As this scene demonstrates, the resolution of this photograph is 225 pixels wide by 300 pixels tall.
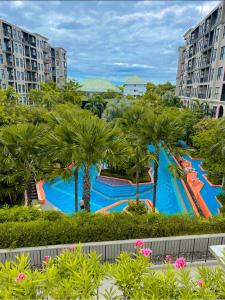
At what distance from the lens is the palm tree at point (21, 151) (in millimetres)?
11148

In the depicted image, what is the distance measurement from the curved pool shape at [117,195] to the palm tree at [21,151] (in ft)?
18.6

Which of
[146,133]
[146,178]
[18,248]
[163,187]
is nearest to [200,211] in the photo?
[163,187]

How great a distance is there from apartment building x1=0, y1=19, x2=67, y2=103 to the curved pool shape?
30.7 m

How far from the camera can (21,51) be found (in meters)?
46.8

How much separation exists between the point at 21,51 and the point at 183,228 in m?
Answer: 50.8

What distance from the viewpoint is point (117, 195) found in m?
20.3

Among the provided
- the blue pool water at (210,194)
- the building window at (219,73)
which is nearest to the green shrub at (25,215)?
the blue pool water at (210,194)

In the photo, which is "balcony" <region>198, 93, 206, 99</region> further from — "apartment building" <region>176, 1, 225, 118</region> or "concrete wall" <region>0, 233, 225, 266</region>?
"concrete wall" <region>0, 233, 225, 266</region>

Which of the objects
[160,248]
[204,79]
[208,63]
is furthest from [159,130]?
[204,79]

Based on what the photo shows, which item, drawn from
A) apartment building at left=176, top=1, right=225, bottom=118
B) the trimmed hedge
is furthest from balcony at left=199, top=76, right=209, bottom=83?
the trimmed hedge

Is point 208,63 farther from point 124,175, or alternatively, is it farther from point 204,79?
point 124,175

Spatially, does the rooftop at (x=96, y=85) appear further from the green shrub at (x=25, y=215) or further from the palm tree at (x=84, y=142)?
the green shrub at (x=25, y=215)

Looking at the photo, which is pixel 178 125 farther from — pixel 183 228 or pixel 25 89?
pixel 25 89

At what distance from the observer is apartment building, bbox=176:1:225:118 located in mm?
35406
